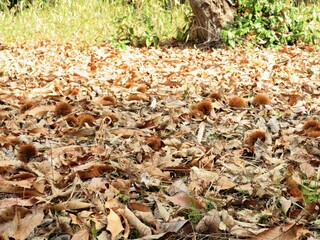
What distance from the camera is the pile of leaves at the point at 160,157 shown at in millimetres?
1428

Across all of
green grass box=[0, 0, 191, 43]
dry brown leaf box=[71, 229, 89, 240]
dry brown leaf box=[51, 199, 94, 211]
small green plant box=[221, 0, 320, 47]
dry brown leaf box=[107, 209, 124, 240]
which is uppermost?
dry brown leaf box=[107, 209, 124, 240]

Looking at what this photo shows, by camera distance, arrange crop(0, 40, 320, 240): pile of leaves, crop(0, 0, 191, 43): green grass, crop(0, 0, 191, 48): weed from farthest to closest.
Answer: crop(0, 0, 191, 43): green grass → crop(0, 0, 191, 48): weed → crop(0, 40, 320, 240): pile of leaves

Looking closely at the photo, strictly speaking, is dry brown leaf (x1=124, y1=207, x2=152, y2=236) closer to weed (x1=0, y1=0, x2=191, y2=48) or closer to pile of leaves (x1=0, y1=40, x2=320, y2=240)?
pile of leaves (x1=0, y1=40, x2=320, y2=240)

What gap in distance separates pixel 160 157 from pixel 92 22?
5692 mm

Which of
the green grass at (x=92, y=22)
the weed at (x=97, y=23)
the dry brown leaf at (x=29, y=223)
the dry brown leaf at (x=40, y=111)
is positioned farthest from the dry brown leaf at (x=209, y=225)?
the green grass at (x=92, y=22)

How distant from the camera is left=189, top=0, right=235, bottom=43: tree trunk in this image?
560 centimetres

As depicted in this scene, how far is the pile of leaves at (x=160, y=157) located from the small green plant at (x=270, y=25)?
162cm

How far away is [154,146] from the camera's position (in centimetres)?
213

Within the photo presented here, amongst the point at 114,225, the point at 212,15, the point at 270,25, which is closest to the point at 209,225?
the point at 114,225

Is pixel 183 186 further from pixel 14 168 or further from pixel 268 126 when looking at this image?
pixel 268 126

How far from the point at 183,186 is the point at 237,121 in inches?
40.0

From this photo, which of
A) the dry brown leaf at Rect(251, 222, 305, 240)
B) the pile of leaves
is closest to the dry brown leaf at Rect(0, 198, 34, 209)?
the pile of leaves

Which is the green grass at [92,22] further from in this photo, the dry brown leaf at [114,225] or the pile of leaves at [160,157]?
the dry brown leaf at [114,225]

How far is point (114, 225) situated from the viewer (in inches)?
55.2
